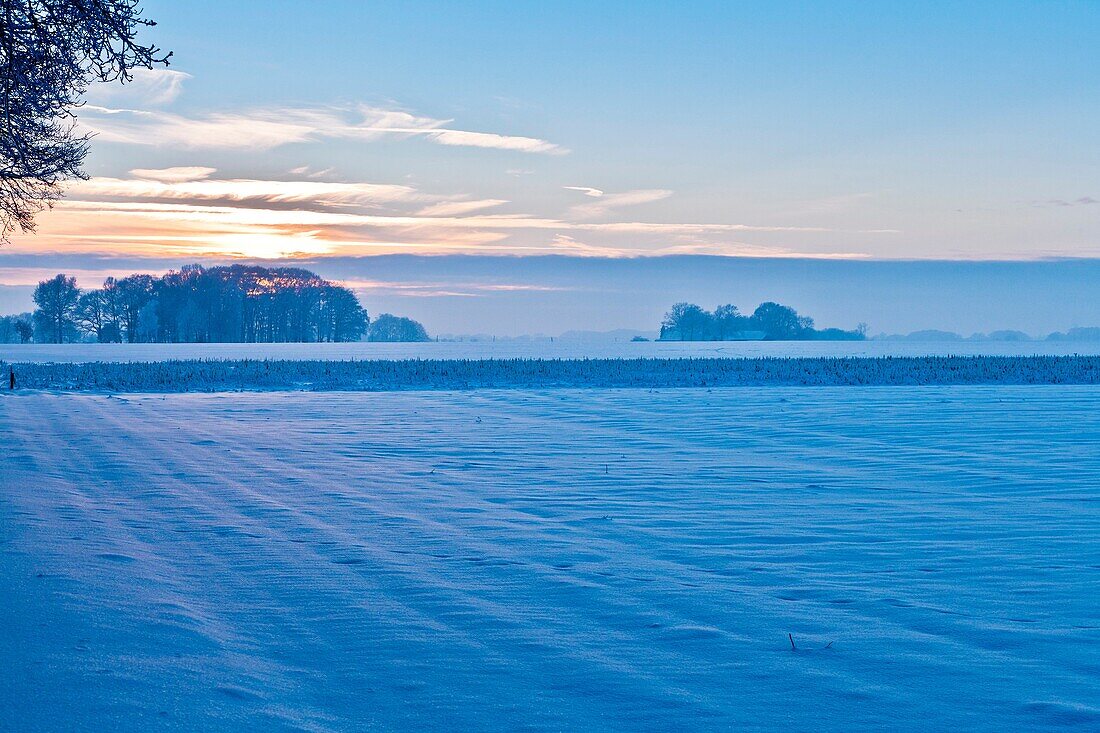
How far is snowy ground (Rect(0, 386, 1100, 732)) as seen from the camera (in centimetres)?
376

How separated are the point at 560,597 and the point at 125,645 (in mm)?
2372

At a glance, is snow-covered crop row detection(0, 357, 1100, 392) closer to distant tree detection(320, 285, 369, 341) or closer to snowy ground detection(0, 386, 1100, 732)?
snowy ground detection(0, 386, 1100, 732)

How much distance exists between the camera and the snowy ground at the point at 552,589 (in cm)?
376

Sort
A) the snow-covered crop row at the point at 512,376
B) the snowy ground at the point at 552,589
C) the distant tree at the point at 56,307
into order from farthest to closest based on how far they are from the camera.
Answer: the distant tree at the point at 56,307 → the snow-covered crop row at the point at 512,376 → the snowy ground at the point at 552,589

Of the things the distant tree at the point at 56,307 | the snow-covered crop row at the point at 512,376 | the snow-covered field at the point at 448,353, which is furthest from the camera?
the distant tree at the point at 56,307

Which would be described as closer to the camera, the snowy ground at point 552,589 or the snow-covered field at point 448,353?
the snowy ground at point 552,589

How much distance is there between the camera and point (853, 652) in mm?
4371

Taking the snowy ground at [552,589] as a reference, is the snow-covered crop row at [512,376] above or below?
above

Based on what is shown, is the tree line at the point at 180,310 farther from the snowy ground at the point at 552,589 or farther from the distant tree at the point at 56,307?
the snowy ground at the point at 552,589

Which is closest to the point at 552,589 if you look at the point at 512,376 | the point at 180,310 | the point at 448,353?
the point at 512,376

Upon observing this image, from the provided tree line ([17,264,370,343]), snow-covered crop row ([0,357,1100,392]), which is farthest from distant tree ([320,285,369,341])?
snow-covered crop row ([0,357,1100,392])

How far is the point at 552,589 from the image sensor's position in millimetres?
5551

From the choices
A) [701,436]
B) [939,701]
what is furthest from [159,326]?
[939,701]

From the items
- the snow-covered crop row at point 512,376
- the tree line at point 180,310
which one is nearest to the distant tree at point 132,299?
the tree line at point 180,310
